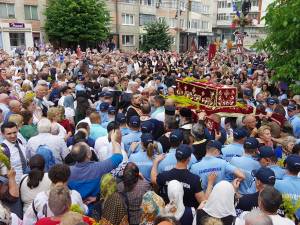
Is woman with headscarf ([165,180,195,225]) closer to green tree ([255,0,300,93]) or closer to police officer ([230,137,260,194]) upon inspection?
police officer ([230,137,260,194])

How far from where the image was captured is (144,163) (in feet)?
17.6

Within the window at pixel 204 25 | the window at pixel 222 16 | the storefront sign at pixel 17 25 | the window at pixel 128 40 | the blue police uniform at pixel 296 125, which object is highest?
the window at pixel 222 16

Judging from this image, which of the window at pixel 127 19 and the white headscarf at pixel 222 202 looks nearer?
the white headscarf at pixel 222 202

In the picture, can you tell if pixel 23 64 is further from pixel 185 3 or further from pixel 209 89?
pixel 185 3

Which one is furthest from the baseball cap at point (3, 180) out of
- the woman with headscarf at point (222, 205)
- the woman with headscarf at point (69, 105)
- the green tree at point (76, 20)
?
the green tree at point (76, 20)

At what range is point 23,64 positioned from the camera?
16672 mm

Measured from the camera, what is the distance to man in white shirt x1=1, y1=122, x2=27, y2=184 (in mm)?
5375

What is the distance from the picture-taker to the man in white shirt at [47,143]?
5.75 meters

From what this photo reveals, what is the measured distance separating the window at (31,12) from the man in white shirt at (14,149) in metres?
33.8

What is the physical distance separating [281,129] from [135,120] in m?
3.24

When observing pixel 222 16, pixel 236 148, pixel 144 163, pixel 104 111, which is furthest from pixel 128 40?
pixel 144 163

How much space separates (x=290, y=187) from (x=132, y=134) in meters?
2.85

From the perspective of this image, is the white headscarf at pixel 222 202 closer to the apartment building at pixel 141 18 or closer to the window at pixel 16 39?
the window at pixel 16 39

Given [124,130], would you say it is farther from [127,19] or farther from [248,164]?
[127,19]
